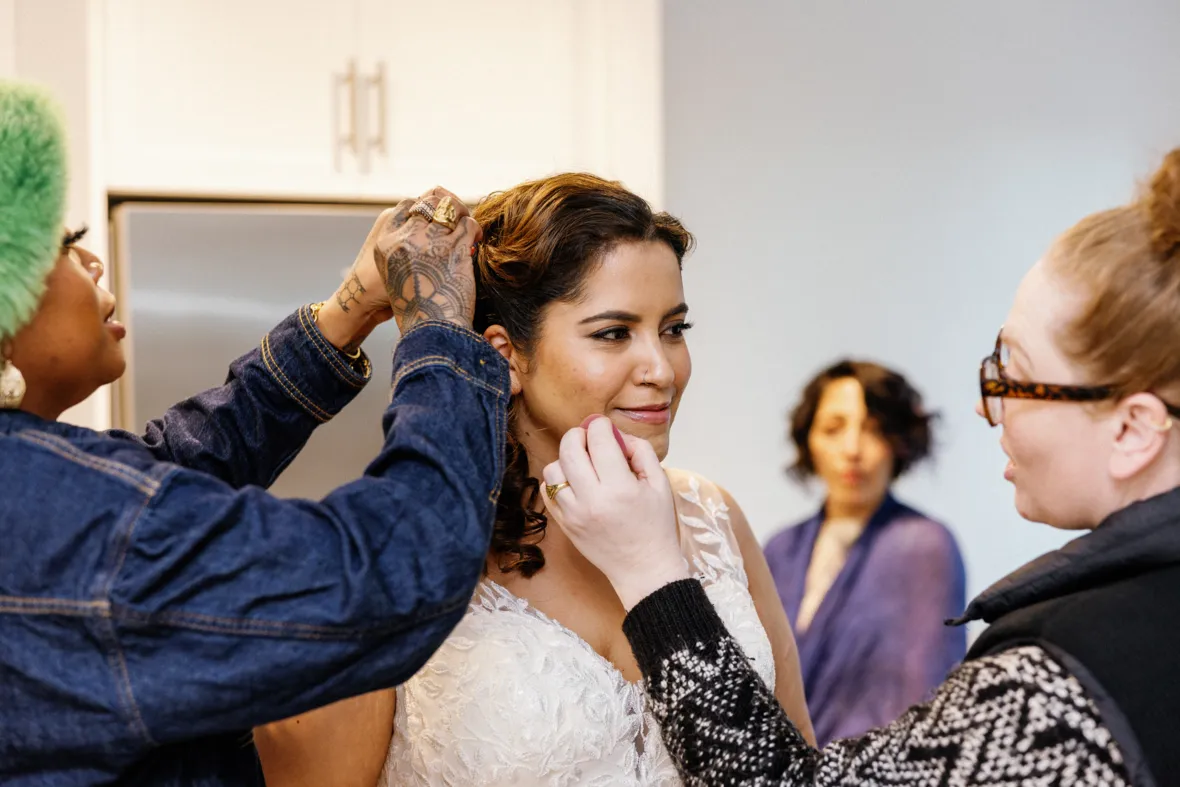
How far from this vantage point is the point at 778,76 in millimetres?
3363

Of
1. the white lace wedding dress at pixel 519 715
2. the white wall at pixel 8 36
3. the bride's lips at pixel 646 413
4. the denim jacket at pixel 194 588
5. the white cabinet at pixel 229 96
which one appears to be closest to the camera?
the denim jacket at pixel 194 588

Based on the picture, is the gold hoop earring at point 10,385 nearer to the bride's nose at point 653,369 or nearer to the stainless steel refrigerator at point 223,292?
the bride's nose at point 653,369

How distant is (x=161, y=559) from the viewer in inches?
31.4

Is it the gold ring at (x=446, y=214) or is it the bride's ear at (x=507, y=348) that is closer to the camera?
the gold ring at (x=446, y=214)

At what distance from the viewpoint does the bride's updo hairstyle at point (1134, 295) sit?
0.96 m

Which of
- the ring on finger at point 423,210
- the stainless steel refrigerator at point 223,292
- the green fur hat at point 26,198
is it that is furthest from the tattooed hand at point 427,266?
the stainless steel refrigerator at point 223,292

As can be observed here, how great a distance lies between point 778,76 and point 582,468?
2.48m

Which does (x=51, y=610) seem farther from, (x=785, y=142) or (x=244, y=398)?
(x=785, y=142)

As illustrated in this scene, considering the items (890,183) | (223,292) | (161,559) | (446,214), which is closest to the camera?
(161,559)

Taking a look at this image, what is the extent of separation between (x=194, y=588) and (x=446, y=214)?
0.42m

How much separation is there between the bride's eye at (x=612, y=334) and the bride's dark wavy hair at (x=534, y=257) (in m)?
0.05

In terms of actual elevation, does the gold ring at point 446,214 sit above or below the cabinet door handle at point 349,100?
below

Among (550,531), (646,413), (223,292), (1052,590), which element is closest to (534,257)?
(646,413)

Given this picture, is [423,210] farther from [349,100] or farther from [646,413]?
[349,100]
